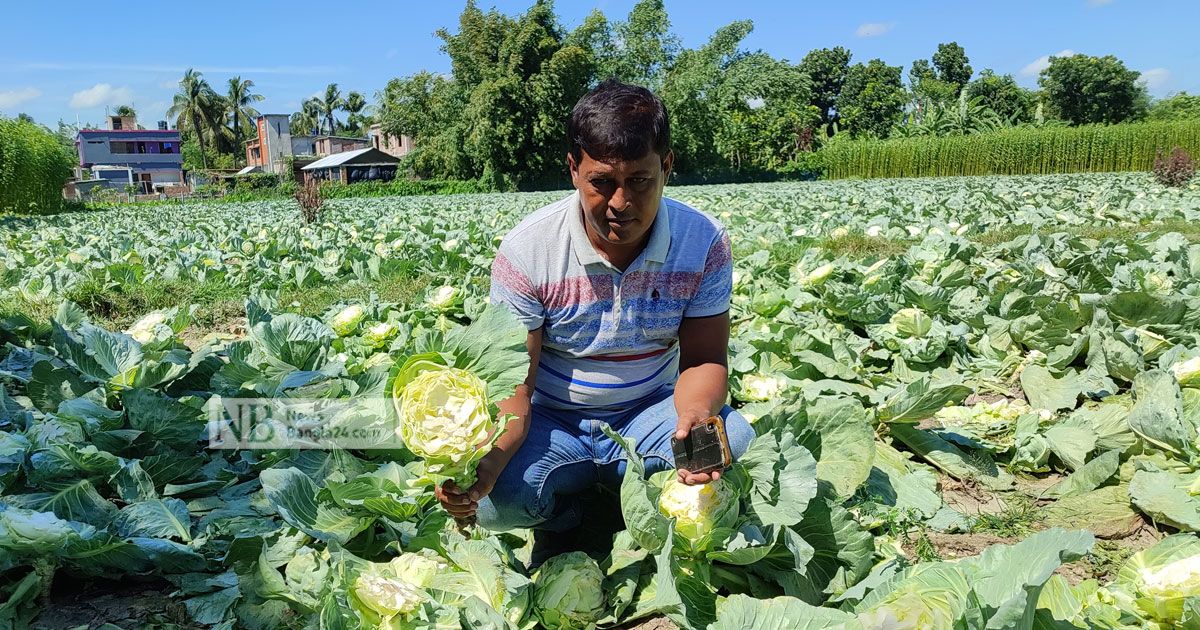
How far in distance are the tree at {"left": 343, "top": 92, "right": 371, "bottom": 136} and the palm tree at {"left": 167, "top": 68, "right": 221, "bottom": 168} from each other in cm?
1396

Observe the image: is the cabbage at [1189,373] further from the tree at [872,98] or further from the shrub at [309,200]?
the tree at [872,98]

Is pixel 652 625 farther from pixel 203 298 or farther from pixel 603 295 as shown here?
pixel 203 298

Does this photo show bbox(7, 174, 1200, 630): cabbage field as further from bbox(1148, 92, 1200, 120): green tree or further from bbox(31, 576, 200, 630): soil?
bbox(1148, 92, 1200, 120): green tree

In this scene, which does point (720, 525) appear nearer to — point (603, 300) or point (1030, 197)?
point (603, 300)

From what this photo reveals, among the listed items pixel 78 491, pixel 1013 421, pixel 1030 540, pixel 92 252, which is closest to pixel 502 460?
pixel 1030 540

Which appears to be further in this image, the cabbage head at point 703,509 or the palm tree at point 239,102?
the palm tree at point 239,102

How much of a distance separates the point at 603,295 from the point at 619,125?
17.3 inches

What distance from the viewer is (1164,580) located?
136cm

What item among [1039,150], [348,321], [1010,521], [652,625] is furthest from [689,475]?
[1039,150]

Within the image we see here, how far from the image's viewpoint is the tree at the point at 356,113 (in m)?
75.3

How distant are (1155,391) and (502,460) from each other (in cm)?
192

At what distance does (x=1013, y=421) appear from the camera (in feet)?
8.40

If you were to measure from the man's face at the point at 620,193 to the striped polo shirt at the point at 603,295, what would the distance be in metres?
0.13
